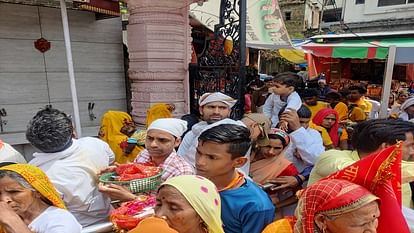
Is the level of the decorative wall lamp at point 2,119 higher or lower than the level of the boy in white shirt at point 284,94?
lower

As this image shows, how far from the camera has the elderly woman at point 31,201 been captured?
1276mm

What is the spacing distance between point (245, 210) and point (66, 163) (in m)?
1.01

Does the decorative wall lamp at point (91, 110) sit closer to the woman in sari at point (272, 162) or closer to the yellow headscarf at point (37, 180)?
the woman in sari at point (272, 162)

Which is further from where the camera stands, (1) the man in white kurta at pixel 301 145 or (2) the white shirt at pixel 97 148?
(1) the man in white kurta at pixel 301 145

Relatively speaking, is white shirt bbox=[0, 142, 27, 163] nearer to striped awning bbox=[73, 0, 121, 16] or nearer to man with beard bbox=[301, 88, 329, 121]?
striped awning bbox=[73, 0, 121, 16]

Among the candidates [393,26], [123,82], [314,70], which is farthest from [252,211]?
[393,26]

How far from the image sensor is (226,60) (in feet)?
Answer: 13.7

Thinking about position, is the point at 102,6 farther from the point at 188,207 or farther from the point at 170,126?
the point at 188,207

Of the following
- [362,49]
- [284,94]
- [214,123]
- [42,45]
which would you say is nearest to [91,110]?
[42,45]

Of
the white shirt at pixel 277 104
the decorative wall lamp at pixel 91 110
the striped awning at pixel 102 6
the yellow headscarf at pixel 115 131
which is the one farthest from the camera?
the decorative wall lamp at pixel 91 110

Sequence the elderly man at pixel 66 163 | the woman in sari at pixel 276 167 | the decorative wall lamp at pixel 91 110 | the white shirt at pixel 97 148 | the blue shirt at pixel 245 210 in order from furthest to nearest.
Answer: the decorative wall lamp at pixel 91 110 < the woman in sari at pixel 276 167 < the white shirt at pixel 97 148 < the elderly man at pixel 66 163 < the blue shirt at pixel 245 210

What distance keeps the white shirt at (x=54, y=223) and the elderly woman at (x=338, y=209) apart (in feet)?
3.17

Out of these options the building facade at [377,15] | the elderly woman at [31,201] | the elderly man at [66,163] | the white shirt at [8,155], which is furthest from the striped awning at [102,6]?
the building facade at [377,15]

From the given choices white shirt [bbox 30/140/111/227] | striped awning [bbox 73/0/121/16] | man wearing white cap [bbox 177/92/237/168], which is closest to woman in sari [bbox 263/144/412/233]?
white shirt [bbox 30/140/111/227]
